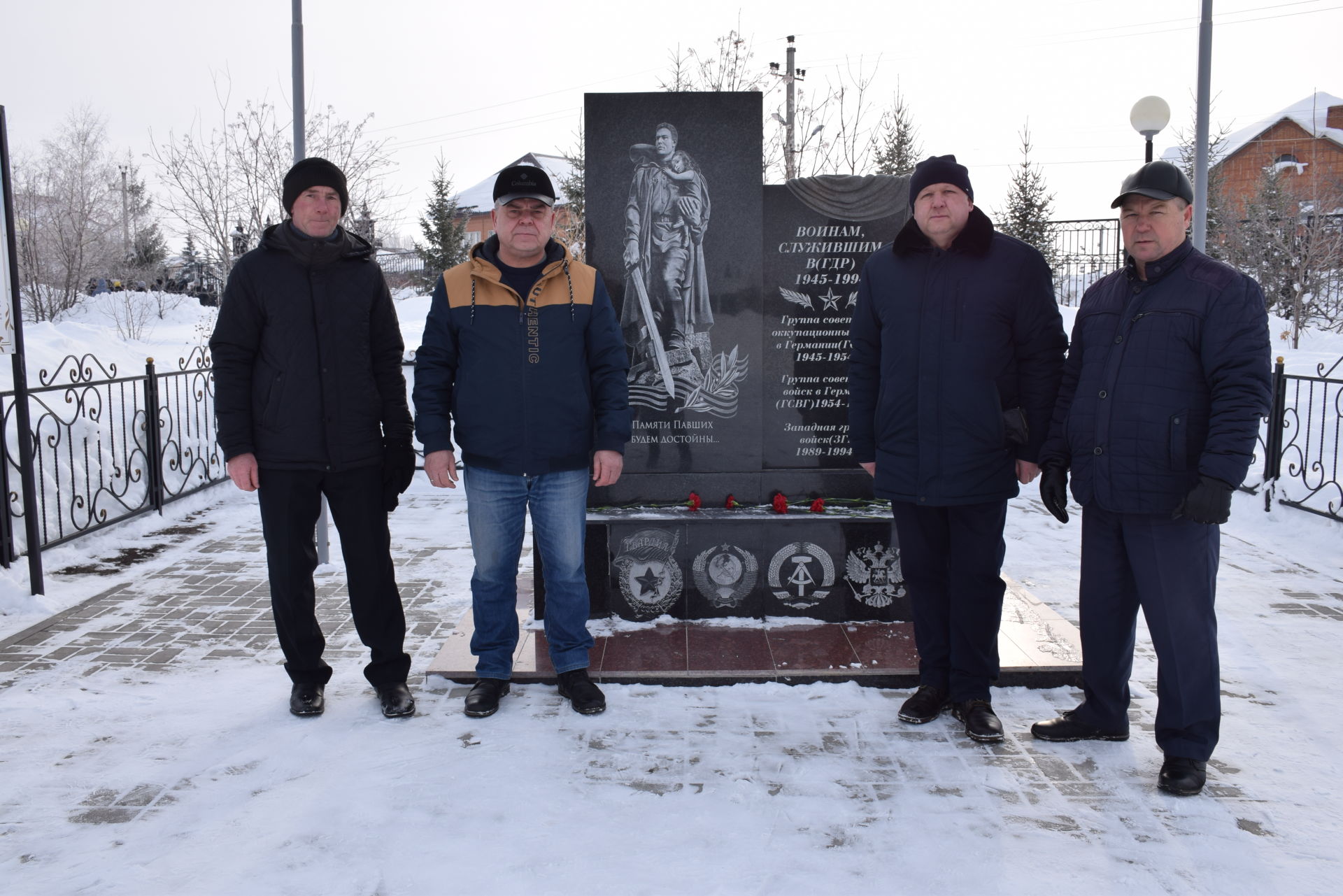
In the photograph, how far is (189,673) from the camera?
401cm

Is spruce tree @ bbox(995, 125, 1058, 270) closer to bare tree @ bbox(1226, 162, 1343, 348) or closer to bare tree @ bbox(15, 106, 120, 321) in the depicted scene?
bare tree @ bbox(1226, 162, 1343, 348)

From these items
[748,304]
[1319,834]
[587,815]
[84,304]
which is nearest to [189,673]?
[587,815]

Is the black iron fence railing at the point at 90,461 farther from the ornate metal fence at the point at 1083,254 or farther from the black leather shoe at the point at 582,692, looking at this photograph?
the ornate metal fence at the point at 1083,254

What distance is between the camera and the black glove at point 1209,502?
2.76m

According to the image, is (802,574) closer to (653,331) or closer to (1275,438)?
(653,331)

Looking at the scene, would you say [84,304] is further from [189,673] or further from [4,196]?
[189,673]

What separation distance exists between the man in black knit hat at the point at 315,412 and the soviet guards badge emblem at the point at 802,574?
1.76 m

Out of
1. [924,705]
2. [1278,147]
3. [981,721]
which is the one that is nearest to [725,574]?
[924,705]

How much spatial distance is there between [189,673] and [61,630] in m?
1.04

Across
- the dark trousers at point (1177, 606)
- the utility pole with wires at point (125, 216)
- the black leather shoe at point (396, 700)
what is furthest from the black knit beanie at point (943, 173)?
the utility pole with wires at point (125, 216)

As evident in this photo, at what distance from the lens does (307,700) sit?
3.59 metres

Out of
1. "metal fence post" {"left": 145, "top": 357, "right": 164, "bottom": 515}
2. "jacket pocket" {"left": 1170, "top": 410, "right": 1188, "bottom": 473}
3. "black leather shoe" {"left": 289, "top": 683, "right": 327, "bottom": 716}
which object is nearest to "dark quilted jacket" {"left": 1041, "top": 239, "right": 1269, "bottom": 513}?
"jacket pocket" {"left": 1170, "top": 410, "right": 1188, "bottom": 473}

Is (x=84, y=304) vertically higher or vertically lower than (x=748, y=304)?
higher

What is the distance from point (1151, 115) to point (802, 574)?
5.95m
